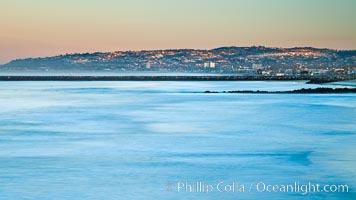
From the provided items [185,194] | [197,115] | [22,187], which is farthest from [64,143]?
[197,115]

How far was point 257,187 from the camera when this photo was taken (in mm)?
8336

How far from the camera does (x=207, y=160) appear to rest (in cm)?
1073

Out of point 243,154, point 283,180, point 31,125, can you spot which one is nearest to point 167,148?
point 243,154

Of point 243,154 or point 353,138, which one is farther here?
point 353,138

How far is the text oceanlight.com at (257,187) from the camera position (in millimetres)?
8117

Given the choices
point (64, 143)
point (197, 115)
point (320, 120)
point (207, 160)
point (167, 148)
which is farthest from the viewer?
point (197, 115)

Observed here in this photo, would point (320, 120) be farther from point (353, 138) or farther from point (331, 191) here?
point (331, 191)

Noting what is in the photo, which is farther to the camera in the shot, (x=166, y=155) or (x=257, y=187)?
(x=166, y=155)

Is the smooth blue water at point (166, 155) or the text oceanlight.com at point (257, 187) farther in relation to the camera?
the smooth blue water at point (166, 155)

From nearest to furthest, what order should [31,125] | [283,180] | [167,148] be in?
[283,180], [167,148], [31,125]

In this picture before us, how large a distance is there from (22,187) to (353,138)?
8781 millimetres

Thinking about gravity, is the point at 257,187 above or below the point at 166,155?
above

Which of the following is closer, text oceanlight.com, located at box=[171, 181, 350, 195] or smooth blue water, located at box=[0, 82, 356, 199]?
text oceanlight.com, located at box=[171, 181, 350, 195]

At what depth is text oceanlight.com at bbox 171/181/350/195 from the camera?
812cm
